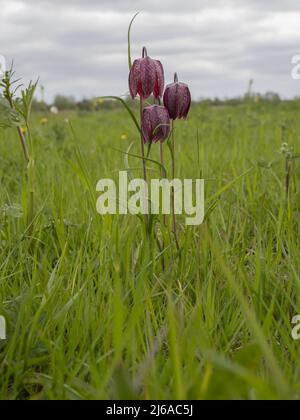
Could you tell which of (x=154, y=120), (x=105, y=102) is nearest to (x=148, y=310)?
(x=154, y=120)

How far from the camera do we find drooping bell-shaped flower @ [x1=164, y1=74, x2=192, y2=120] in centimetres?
144

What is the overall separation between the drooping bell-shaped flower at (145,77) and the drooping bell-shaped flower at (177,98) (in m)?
0.03

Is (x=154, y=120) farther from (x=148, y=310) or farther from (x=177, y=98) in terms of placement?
(x=148, y=310)

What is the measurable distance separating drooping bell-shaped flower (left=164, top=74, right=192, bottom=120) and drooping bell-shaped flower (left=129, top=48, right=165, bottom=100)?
34 mm

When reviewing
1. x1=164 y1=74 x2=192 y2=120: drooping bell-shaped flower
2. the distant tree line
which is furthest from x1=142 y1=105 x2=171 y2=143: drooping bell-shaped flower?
the distant tree line

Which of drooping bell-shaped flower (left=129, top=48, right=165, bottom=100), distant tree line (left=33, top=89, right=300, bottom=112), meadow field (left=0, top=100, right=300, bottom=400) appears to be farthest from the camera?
distant tree line (left=33, top=89, right=300, bottom=112)

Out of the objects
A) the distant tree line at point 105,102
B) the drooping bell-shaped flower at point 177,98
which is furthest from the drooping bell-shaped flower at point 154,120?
the distant tree line at point 105,102

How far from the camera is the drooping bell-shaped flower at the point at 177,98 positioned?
56.6 inches

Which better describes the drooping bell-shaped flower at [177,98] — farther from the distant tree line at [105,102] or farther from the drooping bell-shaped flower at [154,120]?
the distant tree line at [105,102]

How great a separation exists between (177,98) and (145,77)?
0.35 feet

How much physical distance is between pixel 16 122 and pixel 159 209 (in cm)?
49

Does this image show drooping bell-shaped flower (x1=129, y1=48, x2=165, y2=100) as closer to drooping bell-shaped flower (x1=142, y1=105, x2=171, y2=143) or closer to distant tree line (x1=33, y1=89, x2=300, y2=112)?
drooping bell-shaped flower (x1=142, y1=105, x2=171, y2=143)

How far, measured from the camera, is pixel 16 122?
5.03ft

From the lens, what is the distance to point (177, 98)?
1.44 meters
